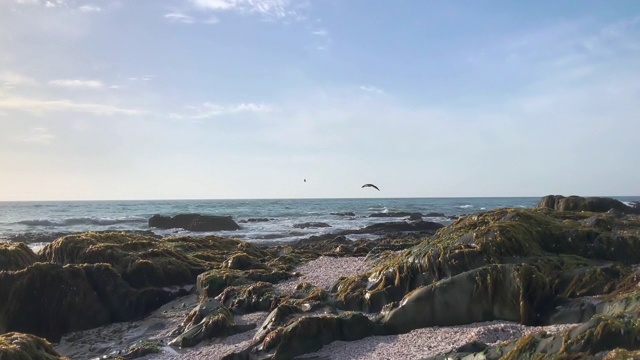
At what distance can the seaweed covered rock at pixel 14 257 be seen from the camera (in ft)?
47.0

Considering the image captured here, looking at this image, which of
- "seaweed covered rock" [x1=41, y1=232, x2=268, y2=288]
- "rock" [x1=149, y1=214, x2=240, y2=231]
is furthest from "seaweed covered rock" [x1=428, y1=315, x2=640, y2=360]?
"rock" [x1=149, y1=214, x2=240, y2=231]

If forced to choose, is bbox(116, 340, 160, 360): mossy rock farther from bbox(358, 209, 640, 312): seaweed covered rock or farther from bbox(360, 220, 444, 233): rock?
bbox(360, 220, 444, 233): rock

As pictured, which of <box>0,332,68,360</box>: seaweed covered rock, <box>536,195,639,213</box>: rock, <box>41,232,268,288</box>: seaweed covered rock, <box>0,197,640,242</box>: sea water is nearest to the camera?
<box>0,332,68,360</box>: seaweed covered rock

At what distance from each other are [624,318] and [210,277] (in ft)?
34.4

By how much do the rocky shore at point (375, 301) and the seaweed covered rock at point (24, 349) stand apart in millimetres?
21

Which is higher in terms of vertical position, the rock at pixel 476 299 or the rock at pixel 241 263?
the rock at pixel 476 299

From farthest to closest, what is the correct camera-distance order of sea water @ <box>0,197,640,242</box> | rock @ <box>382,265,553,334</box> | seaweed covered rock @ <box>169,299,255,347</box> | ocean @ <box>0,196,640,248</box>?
sea water @ <box>0,197,640,242</box> → ocean @ <box>0,196,640,248</box> → seaweed covered rock @ <box>169,299,255,347</box> → rock @ <box>382,265,553,334</box>

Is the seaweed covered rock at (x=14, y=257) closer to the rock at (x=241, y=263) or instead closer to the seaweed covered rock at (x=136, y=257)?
the seaweed covered rock at (x=136, y=257)

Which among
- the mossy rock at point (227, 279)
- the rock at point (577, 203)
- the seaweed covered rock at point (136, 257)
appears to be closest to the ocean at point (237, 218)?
the seaweed covered rock at point (136, 257)

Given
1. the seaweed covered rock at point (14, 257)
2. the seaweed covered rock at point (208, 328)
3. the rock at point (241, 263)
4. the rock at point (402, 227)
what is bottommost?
the seaweed covered rock at point (208, 328)

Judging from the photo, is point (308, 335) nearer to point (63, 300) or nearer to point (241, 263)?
point (63, 300)

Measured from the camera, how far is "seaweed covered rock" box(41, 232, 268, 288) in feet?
47.6

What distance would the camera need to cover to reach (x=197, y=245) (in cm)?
1986

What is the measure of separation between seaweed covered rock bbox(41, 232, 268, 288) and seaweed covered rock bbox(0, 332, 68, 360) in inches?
271
